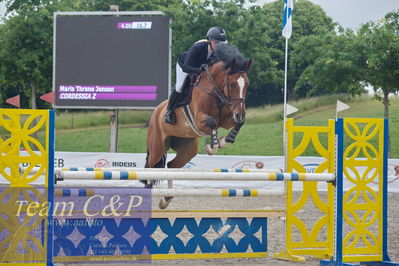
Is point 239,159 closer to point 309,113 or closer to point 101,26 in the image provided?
point 101,26

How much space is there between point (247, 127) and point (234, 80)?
18.9m

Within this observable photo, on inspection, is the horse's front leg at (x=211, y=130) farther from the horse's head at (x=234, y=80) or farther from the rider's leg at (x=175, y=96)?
the rider's leg at (x=175, y=96)

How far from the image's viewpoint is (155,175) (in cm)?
452

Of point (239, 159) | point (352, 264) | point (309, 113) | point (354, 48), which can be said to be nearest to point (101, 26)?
point (239, 159)

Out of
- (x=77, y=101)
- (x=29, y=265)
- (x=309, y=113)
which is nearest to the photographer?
(x=29, y=265)

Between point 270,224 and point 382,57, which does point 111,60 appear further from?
point 382,57

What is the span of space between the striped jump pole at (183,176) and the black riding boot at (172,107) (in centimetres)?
119

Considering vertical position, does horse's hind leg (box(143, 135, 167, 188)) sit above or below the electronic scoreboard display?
below

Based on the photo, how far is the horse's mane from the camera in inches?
207

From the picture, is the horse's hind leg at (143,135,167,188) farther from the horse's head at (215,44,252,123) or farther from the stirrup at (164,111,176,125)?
the horse's head at (215,44,252,123)

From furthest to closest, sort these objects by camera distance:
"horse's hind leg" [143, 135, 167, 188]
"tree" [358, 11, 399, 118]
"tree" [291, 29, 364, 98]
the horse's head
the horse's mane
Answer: "tree" [291, 29, 364, 98] < "tree" [358, 11, 399, 118] < "horse's hind leg" [143, 135, 167, 188] < the horse's mane < the horse's head

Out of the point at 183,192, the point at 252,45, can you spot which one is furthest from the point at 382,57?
the point at 183,192

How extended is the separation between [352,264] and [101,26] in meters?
9.28

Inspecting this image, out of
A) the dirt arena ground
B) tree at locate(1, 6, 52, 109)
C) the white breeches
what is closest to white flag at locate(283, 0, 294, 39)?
the dirt arena ground
